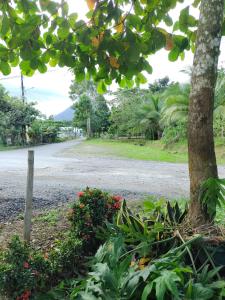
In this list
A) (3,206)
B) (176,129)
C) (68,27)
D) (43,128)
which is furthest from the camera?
(43,128)

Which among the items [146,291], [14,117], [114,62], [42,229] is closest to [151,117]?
[14,117]

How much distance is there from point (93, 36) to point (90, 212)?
4.73 feet

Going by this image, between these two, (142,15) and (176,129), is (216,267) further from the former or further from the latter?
(176,129)

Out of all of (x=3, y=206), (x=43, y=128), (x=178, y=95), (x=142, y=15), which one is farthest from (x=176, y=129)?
(x=142, y=15)

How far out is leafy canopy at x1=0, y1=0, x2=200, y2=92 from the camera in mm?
2389

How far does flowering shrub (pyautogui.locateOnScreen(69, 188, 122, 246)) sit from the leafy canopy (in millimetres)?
1077

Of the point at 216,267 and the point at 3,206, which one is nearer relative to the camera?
the point at 216,267

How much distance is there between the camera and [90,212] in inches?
121

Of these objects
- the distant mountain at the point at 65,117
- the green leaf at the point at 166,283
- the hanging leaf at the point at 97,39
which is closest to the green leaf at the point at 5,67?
the hanging leaf at the point at 97,39

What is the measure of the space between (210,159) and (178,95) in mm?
17850

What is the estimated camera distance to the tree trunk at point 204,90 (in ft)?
6.93

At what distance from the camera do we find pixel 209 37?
211cm

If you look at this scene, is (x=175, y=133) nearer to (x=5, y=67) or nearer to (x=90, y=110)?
(x=5, y=67)

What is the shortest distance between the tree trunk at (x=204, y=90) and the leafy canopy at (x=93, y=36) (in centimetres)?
44
